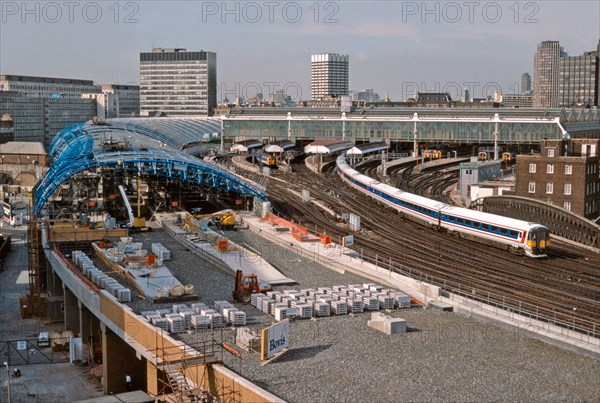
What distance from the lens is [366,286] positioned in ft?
95.0

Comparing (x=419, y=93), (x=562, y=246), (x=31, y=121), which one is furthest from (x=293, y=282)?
(x=419, y=93)

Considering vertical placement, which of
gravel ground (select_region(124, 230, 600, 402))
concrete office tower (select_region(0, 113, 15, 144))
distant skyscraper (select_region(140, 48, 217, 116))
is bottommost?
gravel ground (select_region(124, 230, 600, 402))

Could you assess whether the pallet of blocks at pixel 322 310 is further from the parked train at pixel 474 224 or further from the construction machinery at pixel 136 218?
the construction machinery at pixel 136 218

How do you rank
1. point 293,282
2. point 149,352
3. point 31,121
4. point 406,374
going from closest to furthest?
point 406,374
point 149,352
point 293,282
point 31,121

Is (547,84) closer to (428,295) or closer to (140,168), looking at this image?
(140,168)

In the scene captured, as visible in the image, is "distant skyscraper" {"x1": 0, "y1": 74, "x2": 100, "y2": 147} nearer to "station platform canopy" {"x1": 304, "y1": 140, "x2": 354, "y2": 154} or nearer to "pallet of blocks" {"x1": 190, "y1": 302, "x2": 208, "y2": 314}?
"station platform canopy" {"x1": 304, "y1": 140, "x2": 354, "y2": 154}

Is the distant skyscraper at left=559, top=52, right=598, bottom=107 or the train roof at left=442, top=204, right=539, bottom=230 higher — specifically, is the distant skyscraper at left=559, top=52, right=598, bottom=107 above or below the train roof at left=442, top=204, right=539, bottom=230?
above

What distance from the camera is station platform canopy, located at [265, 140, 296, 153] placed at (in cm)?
8619

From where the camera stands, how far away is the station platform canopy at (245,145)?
8964cm

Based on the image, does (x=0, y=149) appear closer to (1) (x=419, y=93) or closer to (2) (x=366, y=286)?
(2) (x=366, y=286)

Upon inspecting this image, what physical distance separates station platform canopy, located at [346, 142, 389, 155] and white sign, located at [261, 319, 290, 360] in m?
58.7

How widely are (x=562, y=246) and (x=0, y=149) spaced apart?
7399cm

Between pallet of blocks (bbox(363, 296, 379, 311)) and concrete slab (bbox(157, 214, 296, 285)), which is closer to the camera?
pallet of blocks (bbox(363, 296, 379, 311))

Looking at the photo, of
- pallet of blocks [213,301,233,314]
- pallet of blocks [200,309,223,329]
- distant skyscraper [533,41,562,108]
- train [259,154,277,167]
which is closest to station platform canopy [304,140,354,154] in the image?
train [259,154,277,167]
